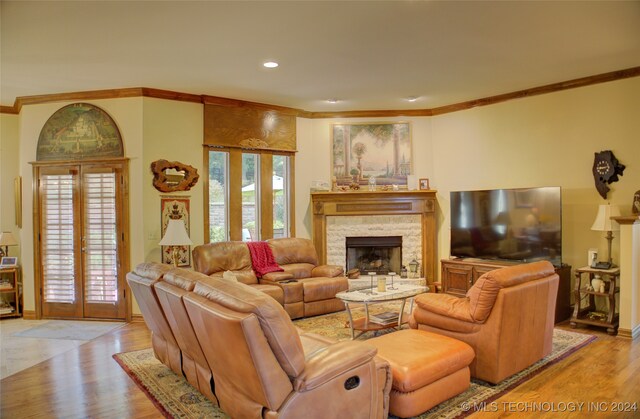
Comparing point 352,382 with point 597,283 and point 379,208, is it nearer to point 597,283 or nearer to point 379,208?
point 597,283

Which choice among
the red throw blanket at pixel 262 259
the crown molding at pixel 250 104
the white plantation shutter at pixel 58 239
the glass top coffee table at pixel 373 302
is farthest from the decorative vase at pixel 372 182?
the white plantation shutter at pixel 58 239

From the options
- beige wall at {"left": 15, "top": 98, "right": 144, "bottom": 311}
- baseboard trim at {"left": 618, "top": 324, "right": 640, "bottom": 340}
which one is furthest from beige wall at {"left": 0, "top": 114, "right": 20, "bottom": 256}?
baseboard trim at {"left": 618, "top": 324, "right": 640, "bottom": 340}

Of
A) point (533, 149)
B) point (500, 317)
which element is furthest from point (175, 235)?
point (533, 149)

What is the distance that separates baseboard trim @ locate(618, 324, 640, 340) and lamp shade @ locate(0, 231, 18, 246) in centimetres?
784

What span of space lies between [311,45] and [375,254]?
424cm

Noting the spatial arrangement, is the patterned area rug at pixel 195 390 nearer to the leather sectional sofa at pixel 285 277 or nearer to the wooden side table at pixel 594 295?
the wooden side table at pixel 594 295

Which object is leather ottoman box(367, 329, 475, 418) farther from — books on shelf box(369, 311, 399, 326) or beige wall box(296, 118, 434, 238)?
beige wall box(296, 118, 434, 238)

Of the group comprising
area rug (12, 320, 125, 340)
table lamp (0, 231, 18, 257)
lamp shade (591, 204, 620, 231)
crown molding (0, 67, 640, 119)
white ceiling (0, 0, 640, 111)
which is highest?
white ceiling (0, 0, 640, 111)

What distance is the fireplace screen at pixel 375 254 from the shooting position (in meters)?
7.46

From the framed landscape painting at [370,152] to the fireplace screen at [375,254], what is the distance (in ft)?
3.20

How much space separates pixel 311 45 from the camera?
434 cm

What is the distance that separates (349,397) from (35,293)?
17.8 feet

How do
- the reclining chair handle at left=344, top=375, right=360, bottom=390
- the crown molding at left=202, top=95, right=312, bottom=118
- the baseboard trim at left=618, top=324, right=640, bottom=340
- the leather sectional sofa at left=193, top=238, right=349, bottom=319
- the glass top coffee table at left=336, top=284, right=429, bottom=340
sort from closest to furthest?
1. the reclining chair handle at left=344, top=375, right=360, bottom=390
2. the glass top coffee table at left=336, top=284, right=429, bottom=340
3. the baseboard trim at left=618, top=324, right=640, bottom=340
4. the leather sectional sofa at left=193, top=238, right=349, bottom=319
5. the crown molding at left=202, top=95, right=312, bottom=118

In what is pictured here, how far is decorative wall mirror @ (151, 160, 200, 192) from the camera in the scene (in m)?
5.88
